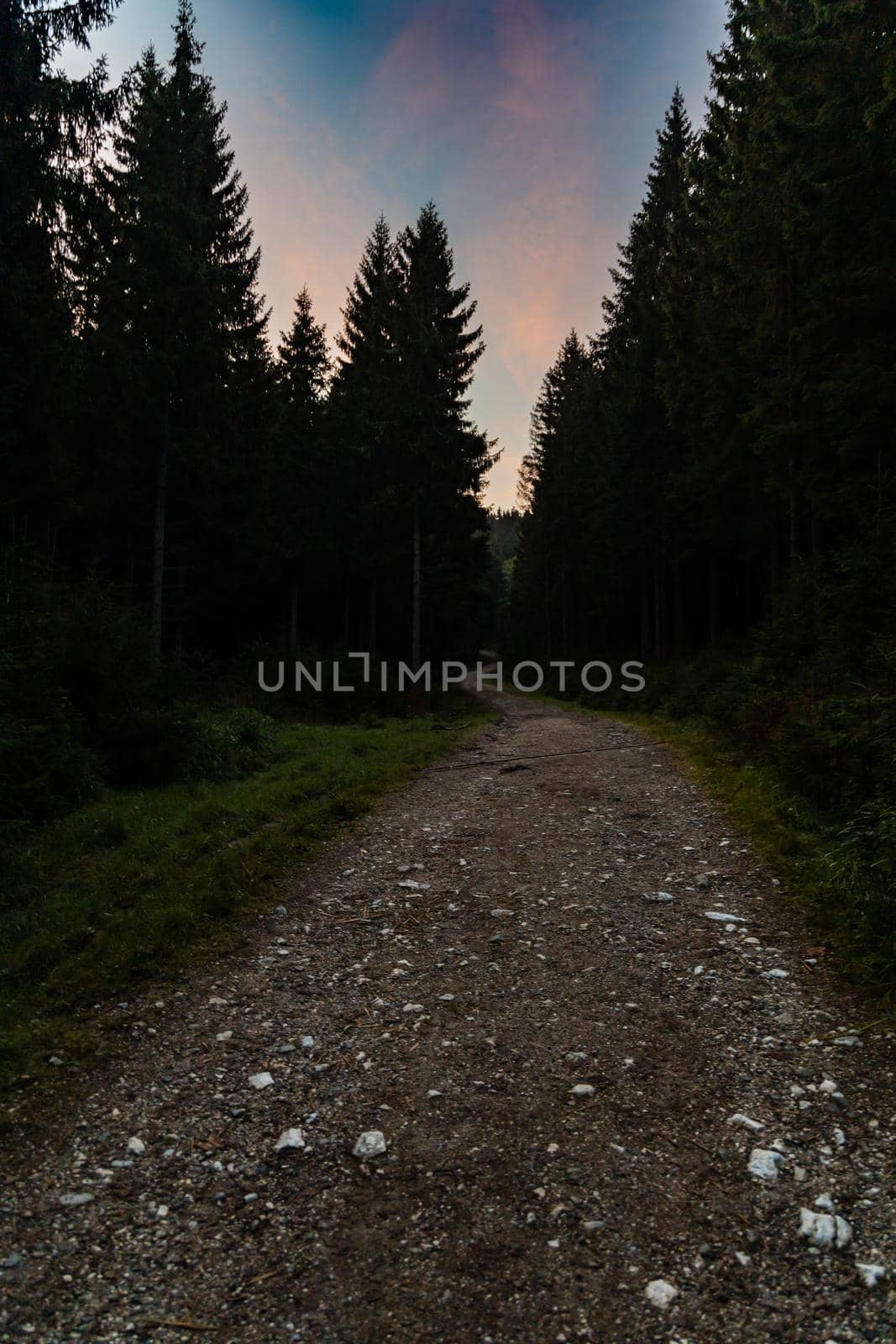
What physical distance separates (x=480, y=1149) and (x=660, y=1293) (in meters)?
0.98

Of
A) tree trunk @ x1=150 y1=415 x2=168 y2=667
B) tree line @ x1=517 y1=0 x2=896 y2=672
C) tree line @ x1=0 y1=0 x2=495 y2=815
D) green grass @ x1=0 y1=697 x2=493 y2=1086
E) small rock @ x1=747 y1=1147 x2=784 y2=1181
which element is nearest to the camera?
small rock @ x1=747 y1=1147 x2=784 y2=1181

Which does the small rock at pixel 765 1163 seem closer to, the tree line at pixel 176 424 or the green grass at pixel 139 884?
the green grass at pixel 139 884

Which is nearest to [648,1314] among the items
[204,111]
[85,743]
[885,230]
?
[85,743]

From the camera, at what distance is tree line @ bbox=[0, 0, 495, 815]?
408 inches

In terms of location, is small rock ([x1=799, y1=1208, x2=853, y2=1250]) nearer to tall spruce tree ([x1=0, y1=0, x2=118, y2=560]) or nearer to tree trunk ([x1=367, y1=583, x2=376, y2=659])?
tall spruce tree ([x1=0, y1=0, x2=118, y2=560])

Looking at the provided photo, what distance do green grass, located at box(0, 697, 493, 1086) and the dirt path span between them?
506 millimetres

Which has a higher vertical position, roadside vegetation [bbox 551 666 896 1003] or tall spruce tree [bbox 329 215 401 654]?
tall spruce tree [bbox 329 215 401 654]

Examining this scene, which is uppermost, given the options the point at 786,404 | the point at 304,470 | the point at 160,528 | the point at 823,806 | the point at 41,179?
the point at 304,470

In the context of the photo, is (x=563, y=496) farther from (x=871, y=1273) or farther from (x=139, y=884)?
(x=871, y=1273)

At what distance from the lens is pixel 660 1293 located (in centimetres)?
239

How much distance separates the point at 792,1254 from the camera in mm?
2539

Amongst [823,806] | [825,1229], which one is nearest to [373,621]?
[823,806]

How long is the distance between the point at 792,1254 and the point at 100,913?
5493mm

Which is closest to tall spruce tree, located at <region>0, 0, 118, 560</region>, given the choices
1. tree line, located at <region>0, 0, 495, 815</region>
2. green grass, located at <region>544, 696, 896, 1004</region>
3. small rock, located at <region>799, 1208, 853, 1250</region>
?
tree line, located at <region>0, 0, 495, 815</region>
